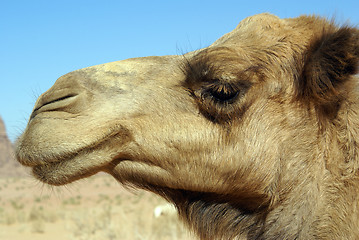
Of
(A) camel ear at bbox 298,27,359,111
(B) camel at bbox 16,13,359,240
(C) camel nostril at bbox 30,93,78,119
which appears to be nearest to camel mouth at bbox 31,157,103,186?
(B) camel at bbox 16,13,359,240

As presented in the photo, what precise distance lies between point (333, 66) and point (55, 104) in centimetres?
179

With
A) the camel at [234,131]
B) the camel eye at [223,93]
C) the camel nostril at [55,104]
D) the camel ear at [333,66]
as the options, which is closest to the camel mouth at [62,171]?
the camel at [234,131]

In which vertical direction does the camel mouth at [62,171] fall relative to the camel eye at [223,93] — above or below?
below

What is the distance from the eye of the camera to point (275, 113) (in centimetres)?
268

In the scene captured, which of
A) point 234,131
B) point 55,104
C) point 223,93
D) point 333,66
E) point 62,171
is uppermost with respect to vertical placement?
point 333,66

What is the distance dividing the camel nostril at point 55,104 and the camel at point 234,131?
10mm

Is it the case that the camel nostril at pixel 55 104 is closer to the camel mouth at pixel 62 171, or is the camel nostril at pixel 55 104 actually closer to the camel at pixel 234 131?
the camel at pixel 234 131

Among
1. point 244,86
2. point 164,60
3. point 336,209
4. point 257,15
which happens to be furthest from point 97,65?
point 336,209

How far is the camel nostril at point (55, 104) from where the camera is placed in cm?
262

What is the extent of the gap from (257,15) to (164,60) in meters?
0.85

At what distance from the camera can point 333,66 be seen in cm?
259

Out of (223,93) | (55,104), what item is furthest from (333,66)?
(55,104)

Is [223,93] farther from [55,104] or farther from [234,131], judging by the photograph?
[55,104]

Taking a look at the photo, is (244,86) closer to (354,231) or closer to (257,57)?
(257,57)
